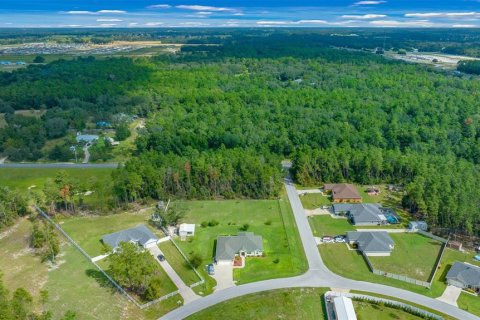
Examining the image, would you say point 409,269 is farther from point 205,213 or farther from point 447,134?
point 447,134

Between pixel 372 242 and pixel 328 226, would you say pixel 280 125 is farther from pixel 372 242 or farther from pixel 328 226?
pixel 372 242

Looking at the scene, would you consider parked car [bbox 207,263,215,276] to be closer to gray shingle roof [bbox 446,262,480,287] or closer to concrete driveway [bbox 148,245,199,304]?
concrete driveway [bbox 148,245,199,304]

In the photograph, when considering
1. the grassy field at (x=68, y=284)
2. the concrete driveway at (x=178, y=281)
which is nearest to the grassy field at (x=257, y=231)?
the concrete driveway at (x=178, y=281)

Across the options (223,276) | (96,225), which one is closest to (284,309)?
(223,276)

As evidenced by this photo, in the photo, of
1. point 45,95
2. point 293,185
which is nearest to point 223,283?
point 293,185

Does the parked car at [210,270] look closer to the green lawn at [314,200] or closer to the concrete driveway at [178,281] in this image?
the concrete driveway at [178,281]

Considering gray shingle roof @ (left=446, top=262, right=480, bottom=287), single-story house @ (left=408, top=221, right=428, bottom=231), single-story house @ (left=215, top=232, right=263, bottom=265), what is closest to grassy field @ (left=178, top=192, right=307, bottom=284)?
single-story house @ (left=215, top=232, right=263, bottom=265)

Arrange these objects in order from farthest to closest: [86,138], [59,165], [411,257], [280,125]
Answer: [86,138] → [280,125] → [59,165] → [411,257]
